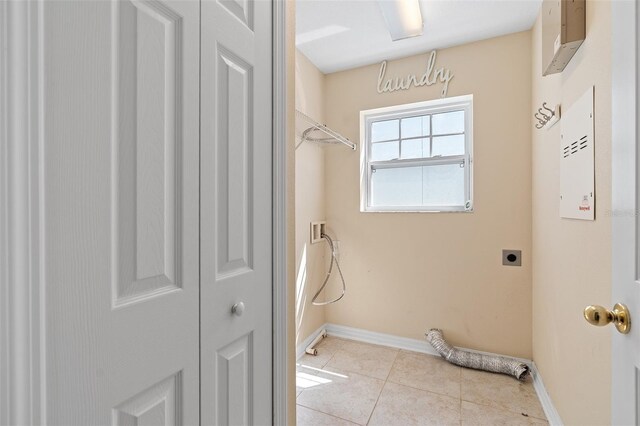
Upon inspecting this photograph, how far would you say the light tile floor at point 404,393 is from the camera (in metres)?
1.71

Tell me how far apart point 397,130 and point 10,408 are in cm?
268

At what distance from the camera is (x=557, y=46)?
1370 millimetres

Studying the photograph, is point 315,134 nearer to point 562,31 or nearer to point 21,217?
point 562,31

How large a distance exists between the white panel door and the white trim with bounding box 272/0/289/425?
31cm

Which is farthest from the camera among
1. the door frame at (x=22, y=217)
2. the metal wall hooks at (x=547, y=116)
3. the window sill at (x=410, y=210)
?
the window sill at (x=410, y=210)

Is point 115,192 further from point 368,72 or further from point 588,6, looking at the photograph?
point 368,72

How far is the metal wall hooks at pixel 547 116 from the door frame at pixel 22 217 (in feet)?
6.66

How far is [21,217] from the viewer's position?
0.45 metres

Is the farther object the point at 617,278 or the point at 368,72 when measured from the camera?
the point at 368,72

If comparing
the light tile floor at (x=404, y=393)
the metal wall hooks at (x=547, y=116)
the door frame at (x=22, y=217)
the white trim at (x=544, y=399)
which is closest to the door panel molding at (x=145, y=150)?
the door frame at (x=22, y=217)

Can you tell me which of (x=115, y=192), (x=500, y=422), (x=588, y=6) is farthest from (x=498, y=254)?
(x=115, y=192)

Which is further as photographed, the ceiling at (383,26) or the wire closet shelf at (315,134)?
the wire closet shelf at (315,134)

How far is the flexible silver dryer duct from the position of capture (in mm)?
2068

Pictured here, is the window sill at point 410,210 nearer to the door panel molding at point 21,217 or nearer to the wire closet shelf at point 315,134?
the wire closet shelf at point 315,134
